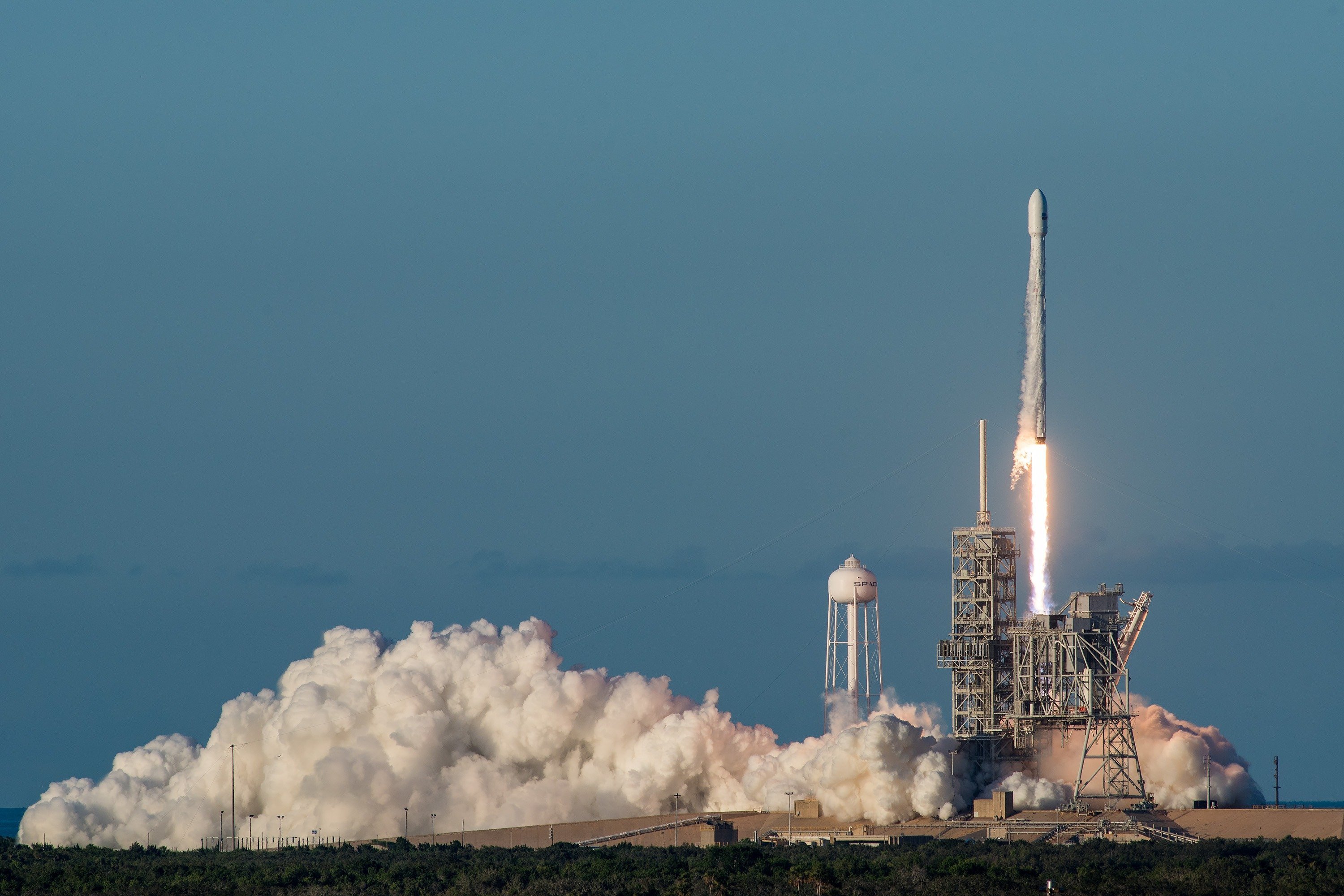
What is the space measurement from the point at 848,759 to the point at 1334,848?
18.6 metres

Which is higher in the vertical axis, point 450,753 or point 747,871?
point 450,753

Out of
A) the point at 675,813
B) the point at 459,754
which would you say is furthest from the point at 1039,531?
the point at 459,754

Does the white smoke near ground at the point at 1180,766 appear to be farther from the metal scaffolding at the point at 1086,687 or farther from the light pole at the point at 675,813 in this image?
the light pole at the point at 675,813

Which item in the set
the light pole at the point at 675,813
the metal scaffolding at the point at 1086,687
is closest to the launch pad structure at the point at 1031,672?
the metal scaffolding at the point at 1086,687

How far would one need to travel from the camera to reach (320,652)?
101 meters

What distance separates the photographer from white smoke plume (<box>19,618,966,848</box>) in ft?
306

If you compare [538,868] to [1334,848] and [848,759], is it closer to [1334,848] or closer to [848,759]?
[848,759]

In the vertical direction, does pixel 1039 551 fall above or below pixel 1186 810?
above

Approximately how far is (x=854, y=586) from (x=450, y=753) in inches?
767

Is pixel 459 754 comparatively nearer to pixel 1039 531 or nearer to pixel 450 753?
pixel 450 753

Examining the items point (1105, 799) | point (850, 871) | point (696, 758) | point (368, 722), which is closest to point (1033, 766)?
point (1105, 799)

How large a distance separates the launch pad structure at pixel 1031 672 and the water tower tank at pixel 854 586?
4195mm

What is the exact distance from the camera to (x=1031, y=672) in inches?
3474

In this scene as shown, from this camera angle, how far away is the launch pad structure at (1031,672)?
86.4 m
